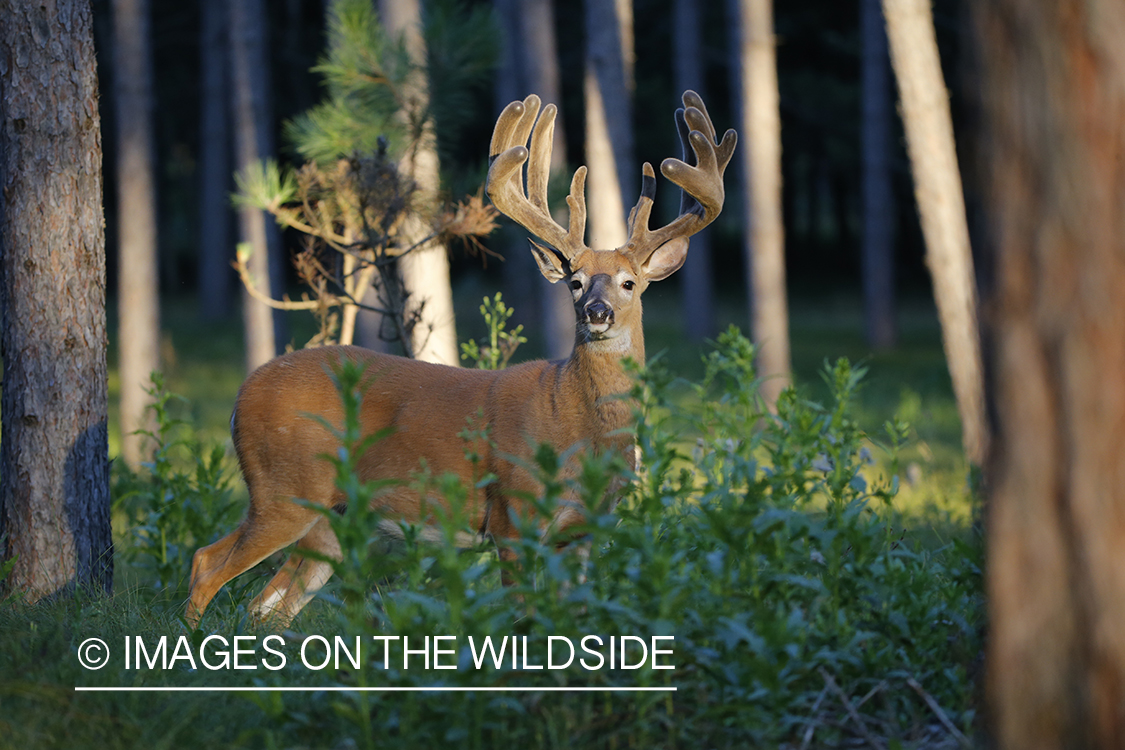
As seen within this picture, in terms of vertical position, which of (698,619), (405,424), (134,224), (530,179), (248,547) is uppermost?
(134,224)

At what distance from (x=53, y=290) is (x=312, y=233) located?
2.22 m

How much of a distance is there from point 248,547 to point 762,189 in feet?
25.2

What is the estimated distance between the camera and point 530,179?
559cm

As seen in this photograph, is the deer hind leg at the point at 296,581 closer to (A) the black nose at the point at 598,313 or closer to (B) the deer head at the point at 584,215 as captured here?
(A) the black nose at the point at 598,313

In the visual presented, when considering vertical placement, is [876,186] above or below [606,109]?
above

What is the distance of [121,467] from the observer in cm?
773

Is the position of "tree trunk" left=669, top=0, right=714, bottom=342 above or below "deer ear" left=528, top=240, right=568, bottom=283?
above

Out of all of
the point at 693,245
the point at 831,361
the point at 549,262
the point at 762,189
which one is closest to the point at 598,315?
the point at 549,262

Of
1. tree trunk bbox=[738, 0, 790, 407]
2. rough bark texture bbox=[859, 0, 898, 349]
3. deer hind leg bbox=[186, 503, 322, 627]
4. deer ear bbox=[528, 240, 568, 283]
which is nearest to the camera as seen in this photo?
deer hind leg bbox=[186, 503, 322, 627]

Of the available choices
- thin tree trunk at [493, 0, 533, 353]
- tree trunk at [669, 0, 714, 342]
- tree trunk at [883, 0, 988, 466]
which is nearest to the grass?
tree trunk at [883, 0, 988, 466]

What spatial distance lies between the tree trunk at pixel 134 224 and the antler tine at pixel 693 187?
23.8ft

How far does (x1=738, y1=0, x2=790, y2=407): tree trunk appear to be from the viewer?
11.0m

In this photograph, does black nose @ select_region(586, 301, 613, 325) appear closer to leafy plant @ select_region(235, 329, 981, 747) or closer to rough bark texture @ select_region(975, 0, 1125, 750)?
leafy plant @ select_region(235, 329, 981, 747)

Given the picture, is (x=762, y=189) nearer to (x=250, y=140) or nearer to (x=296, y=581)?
(x=250, y=140)
